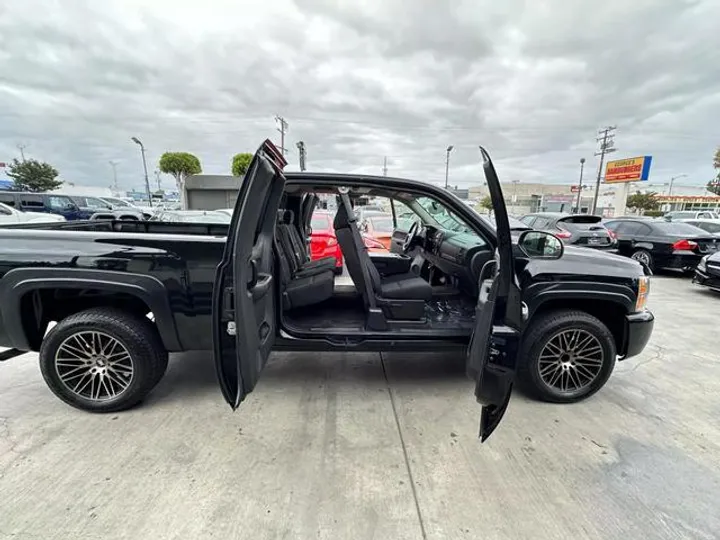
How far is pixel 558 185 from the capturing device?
77250 millimetres

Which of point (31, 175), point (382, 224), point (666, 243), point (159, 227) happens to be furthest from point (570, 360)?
point (31, 175)

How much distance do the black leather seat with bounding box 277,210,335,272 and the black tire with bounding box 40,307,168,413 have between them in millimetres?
1195

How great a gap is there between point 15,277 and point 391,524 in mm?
2717

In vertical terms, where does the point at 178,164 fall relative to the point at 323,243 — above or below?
above

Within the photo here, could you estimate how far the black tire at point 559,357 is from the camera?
105 inches

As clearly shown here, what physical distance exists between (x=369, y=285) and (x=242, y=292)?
3.70 feet

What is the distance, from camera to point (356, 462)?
2.14m

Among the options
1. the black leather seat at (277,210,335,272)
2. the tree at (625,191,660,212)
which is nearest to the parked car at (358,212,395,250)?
the black leather seat at (277,210,335,272)

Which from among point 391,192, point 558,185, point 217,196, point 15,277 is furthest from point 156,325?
point 558,185

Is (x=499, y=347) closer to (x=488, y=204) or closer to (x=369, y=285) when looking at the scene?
(x=369, y=285)

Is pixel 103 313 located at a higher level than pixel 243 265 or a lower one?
lower

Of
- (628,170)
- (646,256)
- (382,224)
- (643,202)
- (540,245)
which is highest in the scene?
(628,170)

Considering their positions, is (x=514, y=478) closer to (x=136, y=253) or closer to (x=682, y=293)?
(x=136, y=253)

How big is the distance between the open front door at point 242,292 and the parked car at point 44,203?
62.8 feet
